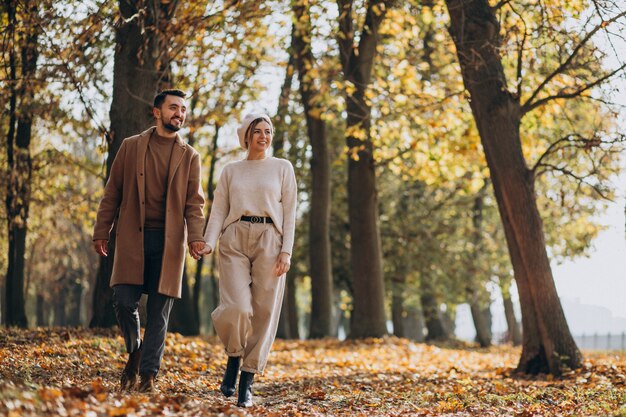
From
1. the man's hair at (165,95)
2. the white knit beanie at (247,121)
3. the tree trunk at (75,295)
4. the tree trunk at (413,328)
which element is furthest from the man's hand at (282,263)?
the tree trunk at (75,295)

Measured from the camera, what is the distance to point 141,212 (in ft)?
22.0

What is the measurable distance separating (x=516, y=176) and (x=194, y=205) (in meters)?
5.62

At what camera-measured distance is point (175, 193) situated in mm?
6848

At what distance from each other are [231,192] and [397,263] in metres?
18.2

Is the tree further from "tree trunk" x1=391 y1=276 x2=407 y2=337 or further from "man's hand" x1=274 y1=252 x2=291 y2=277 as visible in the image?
"tree trunk" x1=391 y1=276 x2=407 y2=337

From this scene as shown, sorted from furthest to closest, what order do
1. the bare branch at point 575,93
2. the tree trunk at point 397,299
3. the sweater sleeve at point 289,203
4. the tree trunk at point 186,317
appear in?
the tree trunk at point 397,299 → the tree trunk at point 186,317 → the bare branch at point 575,93 → the sweater sleeve at point 289,203

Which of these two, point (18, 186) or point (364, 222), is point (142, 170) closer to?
point (364, 222)

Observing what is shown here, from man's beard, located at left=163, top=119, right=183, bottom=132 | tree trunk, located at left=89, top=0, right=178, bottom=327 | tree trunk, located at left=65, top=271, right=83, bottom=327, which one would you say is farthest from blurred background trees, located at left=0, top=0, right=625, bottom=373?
man's beard, located at left=163, top=119, right=183, bottom=132

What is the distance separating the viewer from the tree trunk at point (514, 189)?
10711mm

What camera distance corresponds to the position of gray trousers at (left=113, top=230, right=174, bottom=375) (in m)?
6.64

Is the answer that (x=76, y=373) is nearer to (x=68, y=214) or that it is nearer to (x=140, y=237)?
(x=140, y=237)

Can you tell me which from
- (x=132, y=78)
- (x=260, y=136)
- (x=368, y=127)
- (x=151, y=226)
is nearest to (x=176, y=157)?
(x=151, y=226)

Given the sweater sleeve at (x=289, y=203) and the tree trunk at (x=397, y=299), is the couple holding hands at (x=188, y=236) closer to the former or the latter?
the sweater sleeve at (x=289, y=203)

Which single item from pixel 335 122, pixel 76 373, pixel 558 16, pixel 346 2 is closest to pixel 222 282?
pixel 76 373
